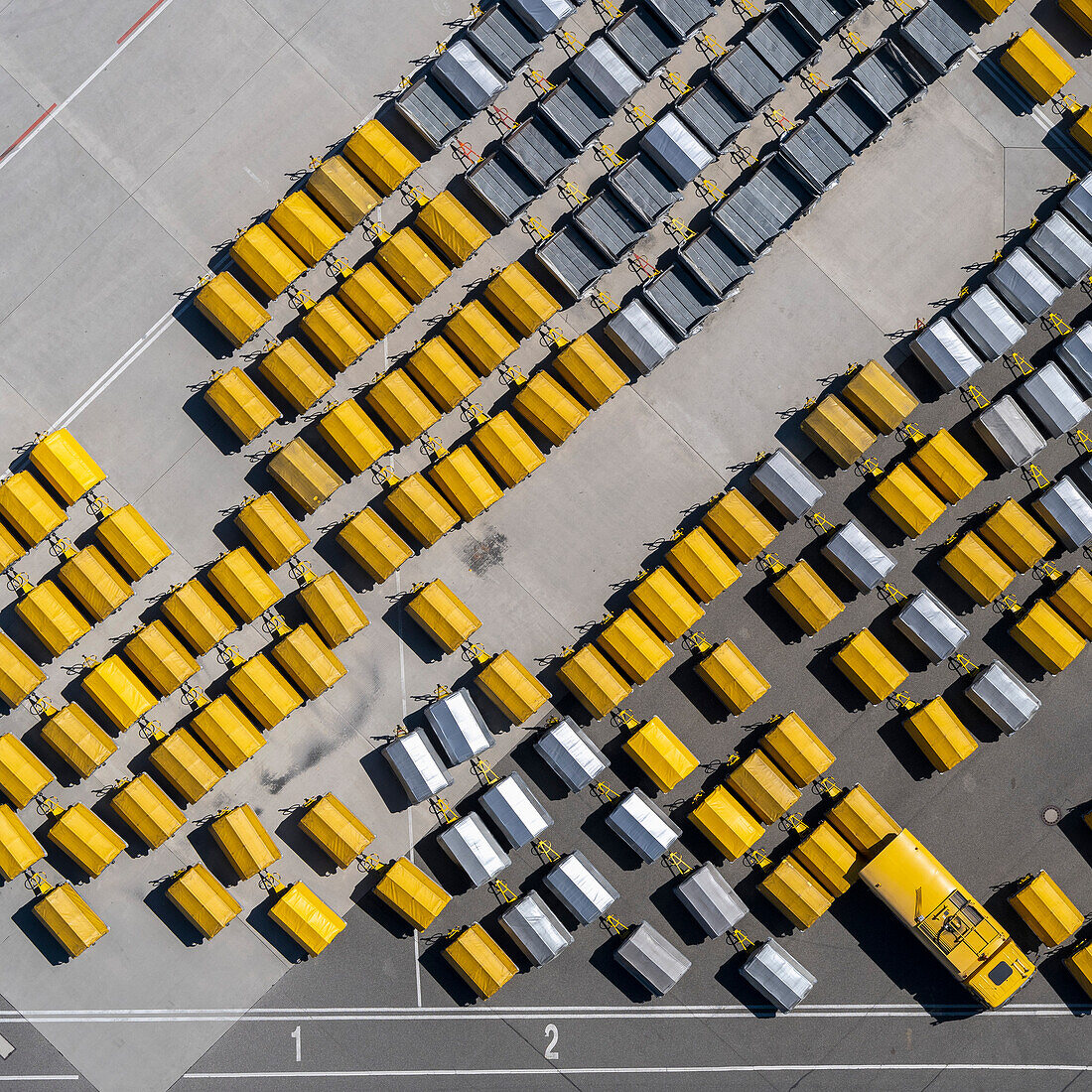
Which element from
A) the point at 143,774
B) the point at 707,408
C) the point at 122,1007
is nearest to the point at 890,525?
the point at 707,408

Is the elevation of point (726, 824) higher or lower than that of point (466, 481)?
lower

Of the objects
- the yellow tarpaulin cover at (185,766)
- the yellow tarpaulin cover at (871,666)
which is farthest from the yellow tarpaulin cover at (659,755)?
the yellow tarpaulin cover at (185,766)

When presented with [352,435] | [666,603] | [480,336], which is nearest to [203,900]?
[352,435]

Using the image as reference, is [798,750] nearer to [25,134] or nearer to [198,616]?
[198,616]

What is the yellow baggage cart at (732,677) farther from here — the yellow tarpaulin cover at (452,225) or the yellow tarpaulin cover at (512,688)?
the yellow tarpaulin cover at (452,225)

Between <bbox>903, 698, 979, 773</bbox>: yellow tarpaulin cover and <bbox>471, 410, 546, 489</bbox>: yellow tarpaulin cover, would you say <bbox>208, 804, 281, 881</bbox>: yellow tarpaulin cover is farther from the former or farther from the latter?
<bbox>903, 698, 979, 773</bbox>: yellow tarpaulin cover

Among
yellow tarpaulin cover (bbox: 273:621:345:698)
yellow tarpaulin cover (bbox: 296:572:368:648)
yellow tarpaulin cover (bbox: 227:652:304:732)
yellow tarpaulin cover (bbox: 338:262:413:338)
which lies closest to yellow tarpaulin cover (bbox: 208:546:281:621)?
yellow tarpaulin cover (bbox: 296:572:368:648)
